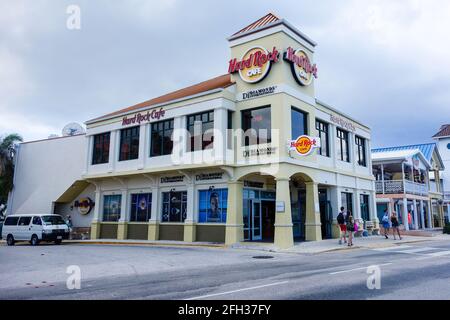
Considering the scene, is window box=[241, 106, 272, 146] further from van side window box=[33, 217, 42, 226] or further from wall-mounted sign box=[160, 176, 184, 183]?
van side window box=[33, 217, 42, 226]

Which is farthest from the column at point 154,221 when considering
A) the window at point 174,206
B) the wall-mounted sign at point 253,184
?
the wall-mounted sign at point 253,184

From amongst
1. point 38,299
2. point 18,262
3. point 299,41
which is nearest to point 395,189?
point 299,41

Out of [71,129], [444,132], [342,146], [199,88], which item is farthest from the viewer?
[444,132]

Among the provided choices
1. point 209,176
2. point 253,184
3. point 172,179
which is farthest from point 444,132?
point 172,179

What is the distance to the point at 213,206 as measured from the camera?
2225 centimetres

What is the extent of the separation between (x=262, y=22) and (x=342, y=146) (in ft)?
34.7

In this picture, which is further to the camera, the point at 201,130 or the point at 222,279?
the point at 201,130

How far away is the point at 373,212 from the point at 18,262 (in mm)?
24523

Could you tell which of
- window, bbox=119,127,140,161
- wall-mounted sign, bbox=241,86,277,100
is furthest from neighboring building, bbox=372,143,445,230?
window, bbox=119,127,140,161

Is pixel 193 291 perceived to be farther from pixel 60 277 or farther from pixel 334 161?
pixel 334 161

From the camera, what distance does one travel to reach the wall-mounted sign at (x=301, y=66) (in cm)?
2106

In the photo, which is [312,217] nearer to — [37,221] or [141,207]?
[141,207]

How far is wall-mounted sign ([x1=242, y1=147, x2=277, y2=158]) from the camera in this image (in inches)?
806

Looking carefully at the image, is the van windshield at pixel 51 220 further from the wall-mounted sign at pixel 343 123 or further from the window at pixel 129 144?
the wall-mounted sign at pixel 343 123
